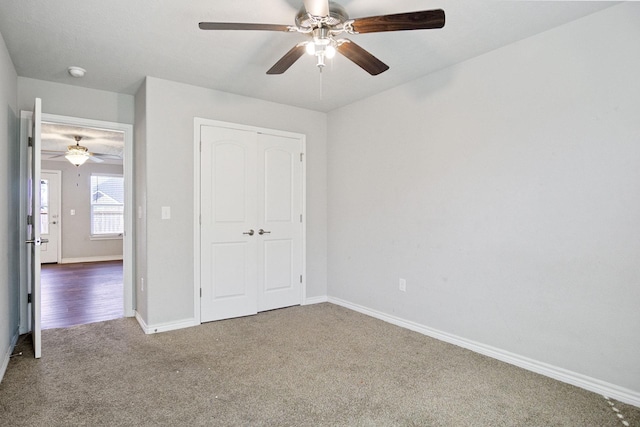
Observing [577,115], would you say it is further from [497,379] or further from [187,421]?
[187,421]

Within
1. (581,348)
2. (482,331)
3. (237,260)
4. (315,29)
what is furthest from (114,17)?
(581,348)

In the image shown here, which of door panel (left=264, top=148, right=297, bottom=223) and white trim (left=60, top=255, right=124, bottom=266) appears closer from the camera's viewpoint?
door panel (left=264, top=148, right=297, bottom=223)

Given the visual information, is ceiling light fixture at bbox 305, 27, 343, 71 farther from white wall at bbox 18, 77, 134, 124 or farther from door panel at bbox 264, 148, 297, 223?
white wall at bbox 18, 77, 134, 124

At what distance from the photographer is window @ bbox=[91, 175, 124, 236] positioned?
27.2ft

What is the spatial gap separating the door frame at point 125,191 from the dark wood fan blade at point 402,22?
9.77 feet

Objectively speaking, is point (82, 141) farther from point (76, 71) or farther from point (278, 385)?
point (278, 385)

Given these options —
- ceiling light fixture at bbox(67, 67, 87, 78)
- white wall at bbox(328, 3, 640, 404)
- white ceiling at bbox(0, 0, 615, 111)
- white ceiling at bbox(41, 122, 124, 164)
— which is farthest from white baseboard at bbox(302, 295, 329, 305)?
ceiling light fixture at bbox(67, 67, 87, 78)

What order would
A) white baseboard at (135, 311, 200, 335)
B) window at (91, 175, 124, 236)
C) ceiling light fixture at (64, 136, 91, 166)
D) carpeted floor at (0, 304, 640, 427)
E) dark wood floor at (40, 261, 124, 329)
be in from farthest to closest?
1. window at (91, 175, 124, 236)
2. ceiling light fixture at (64, 136, 91, 166)
3. dark wood floor at (40, 261, 124, 329)
4. white baseboard at (135, 311, 200, 335)
5. carpeted floor at (0, 304, 640, 427)

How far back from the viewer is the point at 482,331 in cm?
288

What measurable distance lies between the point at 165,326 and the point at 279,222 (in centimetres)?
162

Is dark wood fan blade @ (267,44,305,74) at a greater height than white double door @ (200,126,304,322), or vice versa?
dark wood fan blade @ (267,44,305,74)

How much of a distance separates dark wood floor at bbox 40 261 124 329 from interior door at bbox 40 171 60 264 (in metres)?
0.36

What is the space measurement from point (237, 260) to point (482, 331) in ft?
8.14

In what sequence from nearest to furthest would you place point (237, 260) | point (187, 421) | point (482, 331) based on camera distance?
1. point (187, 421)
2. point (482, 331)
3. point (237, 260)
